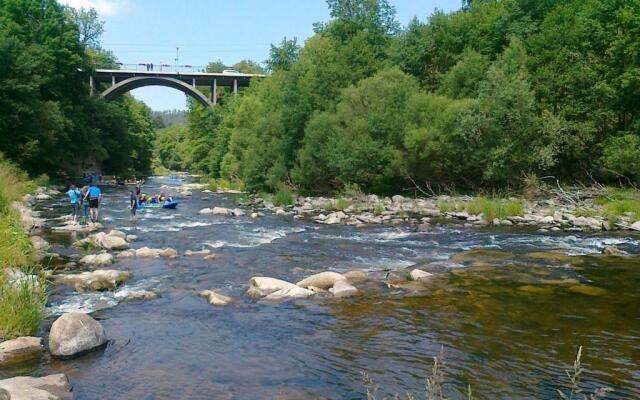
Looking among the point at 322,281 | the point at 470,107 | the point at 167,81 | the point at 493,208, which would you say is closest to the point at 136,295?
the point at 322,281

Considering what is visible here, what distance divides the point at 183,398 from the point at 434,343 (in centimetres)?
399

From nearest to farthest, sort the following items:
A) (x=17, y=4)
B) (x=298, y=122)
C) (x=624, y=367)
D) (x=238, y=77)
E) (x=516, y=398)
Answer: (x=516, y=398) → (x=624, y=367) → (x=298, y=122) → (x=17, y=4) → (x=238, y=77)

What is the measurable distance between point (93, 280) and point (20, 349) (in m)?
4.23

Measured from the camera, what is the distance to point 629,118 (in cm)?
2992

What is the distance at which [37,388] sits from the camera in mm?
5926

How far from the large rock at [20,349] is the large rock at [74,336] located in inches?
9.1

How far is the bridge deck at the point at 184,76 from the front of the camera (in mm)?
79025

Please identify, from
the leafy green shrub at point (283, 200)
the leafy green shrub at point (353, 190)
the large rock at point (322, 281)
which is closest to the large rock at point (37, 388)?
the large rock at point (322, 281)

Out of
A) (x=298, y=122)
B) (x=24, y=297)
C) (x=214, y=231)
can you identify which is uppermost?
(x=298, y=122)

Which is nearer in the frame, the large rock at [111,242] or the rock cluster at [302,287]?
the rock cluster at [302,287]

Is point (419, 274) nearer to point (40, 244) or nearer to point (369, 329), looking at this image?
point (369, 329)

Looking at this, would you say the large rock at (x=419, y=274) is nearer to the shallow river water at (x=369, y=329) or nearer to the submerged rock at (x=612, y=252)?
the shallow river water at (x=369, y=329)

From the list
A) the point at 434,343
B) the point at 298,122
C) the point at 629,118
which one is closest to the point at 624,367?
the point at 434,343

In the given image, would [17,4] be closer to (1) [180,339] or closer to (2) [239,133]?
(2) [239,133]
